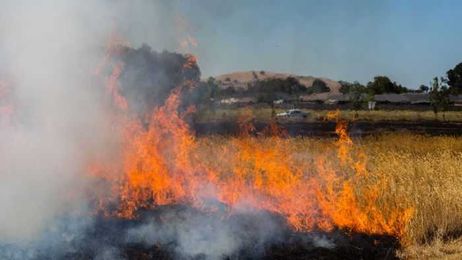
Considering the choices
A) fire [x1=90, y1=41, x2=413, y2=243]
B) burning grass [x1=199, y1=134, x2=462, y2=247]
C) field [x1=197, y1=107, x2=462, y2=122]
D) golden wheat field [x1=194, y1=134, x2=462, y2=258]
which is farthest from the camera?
field [x1=197, y1=107, x2=462, y2=122]

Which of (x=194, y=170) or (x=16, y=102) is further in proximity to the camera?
(x=194, y=170)

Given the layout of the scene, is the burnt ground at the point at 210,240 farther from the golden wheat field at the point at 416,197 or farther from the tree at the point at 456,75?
the tree at the point at 456,75

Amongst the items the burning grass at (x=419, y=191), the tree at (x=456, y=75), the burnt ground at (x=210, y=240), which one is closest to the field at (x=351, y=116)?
the burning grass at (x=419, y=191)

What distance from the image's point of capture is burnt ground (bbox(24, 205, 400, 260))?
9.46 m

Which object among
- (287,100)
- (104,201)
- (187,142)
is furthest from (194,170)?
(287,100)

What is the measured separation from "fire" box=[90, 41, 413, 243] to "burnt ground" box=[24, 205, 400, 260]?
457mm

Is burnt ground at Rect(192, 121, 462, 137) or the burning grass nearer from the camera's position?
the burning grass

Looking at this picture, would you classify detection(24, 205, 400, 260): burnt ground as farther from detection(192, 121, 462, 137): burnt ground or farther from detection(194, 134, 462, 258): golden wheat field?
detection(192, 121, 462, 137): burnt ground

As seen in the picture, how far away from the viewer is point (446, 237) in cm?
1063

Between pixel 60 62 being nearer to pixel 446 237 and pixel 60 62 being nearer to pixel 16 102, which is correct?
pixel 16 102

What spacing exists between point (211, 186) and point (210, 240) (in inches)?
125

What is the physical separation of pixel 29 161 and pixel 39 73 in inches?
74.3

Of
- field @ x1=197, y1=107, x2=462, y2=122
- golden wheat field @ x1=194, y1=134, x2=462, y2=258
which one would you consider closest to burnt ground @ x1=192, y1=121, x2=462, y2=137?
field @ x1=197, y1=107, x2=462, y2=122

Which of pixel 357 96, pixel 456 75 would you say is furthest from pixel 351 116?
pixel 456 75
